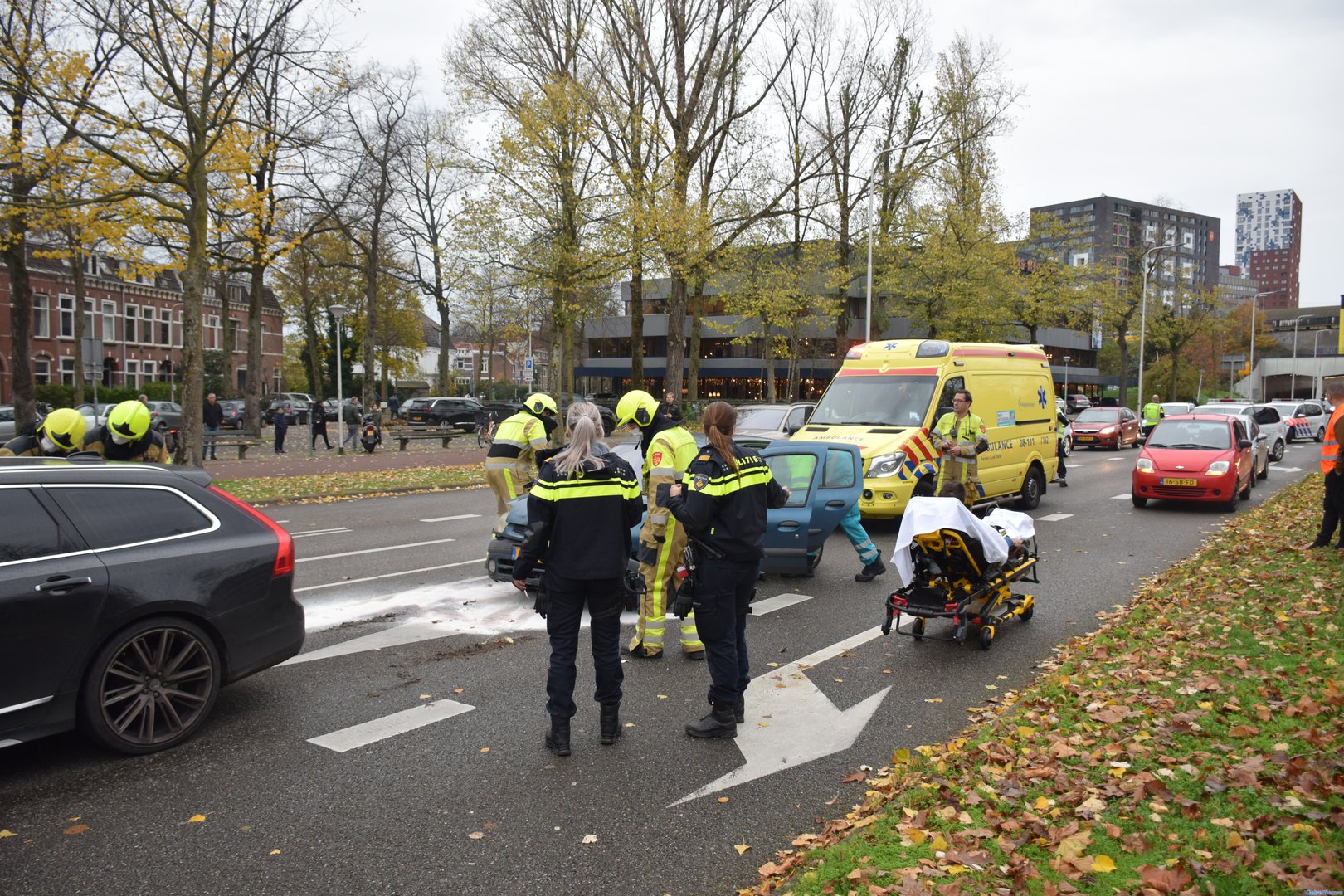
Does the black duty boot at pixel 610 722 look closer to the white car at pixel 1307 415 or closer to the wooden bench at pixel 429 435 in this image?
the wooden bench at pixel 429 435

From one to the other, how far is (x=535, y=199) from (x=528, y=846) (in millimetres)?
23400

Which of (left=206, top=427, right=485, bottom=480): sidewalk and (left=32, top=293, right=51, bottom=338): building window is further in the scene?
(left=32, top=293, right=51, bottom=338): building window

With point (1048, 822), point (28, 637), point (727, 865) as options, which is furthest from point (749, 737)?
point (28, 637)

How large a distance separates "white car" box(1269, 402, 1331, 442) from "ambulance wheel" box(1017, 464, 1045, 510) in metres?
24.8

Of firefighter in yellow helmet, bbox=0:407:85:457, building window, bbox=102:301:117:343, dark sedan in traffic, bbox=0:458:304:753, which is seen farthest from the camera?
building window, bbox=102:301:117:343

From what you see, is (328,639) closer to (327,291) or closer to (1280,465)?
(1280,465)

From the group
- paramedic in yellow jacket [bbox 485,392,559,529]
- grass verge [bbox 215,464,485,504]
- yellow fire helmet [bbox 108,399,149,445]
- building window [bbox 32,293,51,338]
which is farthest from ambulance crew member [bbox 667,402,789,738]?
building window [bbox 32,293,51,338]

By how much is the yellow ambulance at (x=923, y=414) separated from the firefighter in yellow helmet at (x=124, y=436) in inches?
318

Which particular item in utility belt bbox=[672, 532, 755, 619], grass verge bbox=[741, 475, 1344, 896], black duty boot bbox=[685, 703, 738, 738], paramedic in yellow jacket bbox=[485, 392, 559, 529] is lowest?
black duty boot bbox=[685, 703, 738, 738]

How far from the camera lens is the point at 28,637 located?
170 inches

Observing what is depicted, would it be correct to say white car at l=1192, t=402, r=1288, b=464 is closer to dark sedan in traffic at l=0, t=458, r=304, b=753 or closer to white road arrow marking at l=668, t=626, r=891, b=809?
white road arrow marking at l=668, t=626, r=891, b=809

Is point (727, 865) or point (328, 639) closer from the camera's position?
point (727, 865)

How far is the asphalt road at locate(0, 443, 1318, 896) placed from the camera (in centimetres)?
372

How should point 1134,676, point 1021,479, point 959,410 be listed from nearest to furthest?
point 1134,676
point 959,410
point 1021,479
